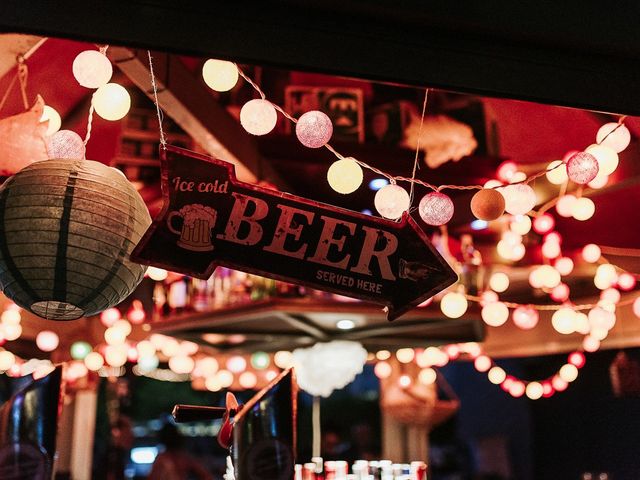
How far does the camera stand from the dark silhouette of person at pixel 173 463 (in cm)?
414

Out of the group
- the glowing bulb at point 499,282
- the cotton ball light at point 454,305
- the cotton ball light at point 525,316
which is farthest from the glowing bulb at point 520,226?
the cotton ball light at point 454,305

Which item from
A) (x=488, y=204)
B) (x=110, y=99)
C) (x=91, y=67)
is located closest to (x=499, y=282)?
(x=488, y=204)

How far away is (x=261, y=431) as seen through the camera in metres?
1.61

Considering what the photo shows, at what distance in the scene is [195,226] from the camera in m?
1.67

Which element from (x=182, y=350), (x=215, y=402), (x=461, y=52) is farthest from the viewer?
(x=215, y=402)

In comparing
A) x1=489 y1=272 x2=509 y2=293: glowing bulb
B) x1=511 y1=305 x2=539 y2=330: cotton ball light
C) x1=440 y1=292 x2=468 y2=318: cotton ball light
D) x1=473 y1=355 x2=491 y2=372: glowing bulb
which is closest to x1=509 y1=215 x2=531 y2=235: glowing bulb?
x1=489 y1=272 x2=509 y2=293: glowing bulb

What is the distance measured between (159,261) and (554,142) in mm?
4154

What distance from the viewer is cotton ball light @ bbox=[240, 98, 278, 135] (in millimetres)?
2256

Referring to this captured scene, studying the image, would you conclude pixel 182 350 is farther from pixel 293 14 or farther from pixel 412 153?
pixel 293 14

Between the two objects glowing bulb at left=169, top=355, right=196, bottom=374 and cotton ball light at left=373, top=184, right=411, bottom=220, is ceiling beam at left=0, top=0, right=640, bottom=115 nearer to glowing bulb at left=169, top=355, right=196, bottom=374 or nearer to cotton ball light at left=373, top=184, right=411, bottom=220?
cotton ball light at left=373, top=184, right=411, bottom=220

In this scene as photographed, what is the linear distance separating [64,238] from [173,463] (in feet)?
9.76

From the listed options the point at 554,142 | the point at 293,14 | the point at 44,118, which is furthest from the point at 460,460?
the point at 293,14

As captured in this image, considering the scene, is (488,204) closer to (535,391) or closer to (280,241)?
(280,241)

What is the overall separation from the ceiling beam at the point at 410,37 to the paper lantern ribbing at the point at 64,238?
1.22ft
